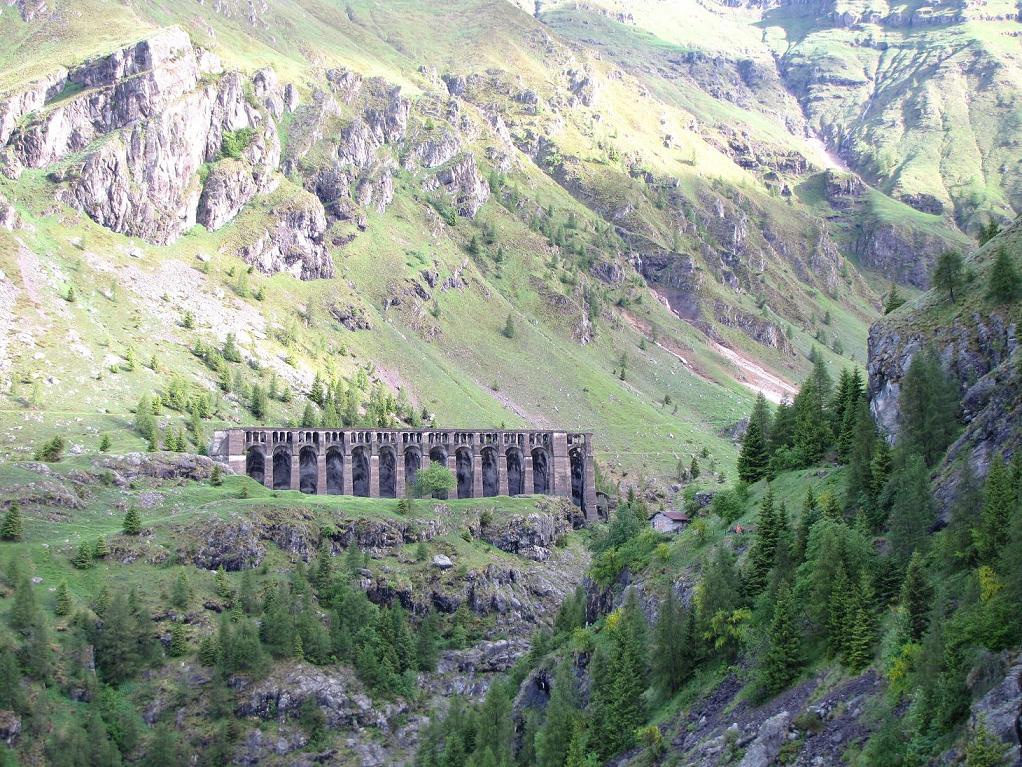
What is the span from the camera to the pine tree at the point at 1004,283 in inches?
2876

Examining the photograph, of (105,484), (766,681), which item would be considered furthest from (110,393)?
(766,681)

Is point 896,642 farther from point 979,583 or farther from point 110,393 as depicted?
point 110,393

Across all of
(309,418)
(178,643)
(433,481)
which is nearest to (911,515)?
(178,643)

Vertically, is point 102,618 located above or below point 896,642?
below

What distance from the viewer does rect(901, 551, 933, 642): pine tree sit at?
2172 inches

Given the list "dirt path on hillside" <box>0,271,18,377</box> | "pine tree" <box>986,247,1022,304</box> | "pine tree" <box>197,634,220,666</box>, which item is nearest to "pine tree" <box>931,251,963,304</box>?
"pine tree" <box>986,247,1022,304</box>

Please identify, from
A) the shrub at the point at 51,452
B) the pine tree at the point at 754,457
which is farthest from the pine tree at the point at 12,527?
the pine tree at the point at 754,457

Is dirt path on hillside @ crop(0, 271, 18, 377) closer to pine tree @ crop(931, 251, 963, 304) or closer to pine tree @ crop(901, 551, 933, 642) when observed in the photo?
pine tree @ crop(931, 251, 963, 304)

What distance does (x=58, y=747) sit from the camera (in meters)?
93.9

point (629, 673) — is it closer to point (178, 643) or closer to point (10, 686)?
point (10, 686)

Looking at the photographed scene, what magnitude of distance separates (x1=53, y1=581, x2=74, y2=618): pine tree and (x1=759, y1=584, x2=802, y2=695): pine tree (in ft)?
241

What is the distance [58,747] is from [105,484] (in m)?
43.8

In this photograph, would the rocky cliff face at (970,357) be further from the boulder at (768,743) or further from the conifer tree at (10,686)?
the conifer tree at (10,686)

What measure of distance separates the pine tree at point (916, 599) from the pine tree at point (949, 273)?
29.1 m
